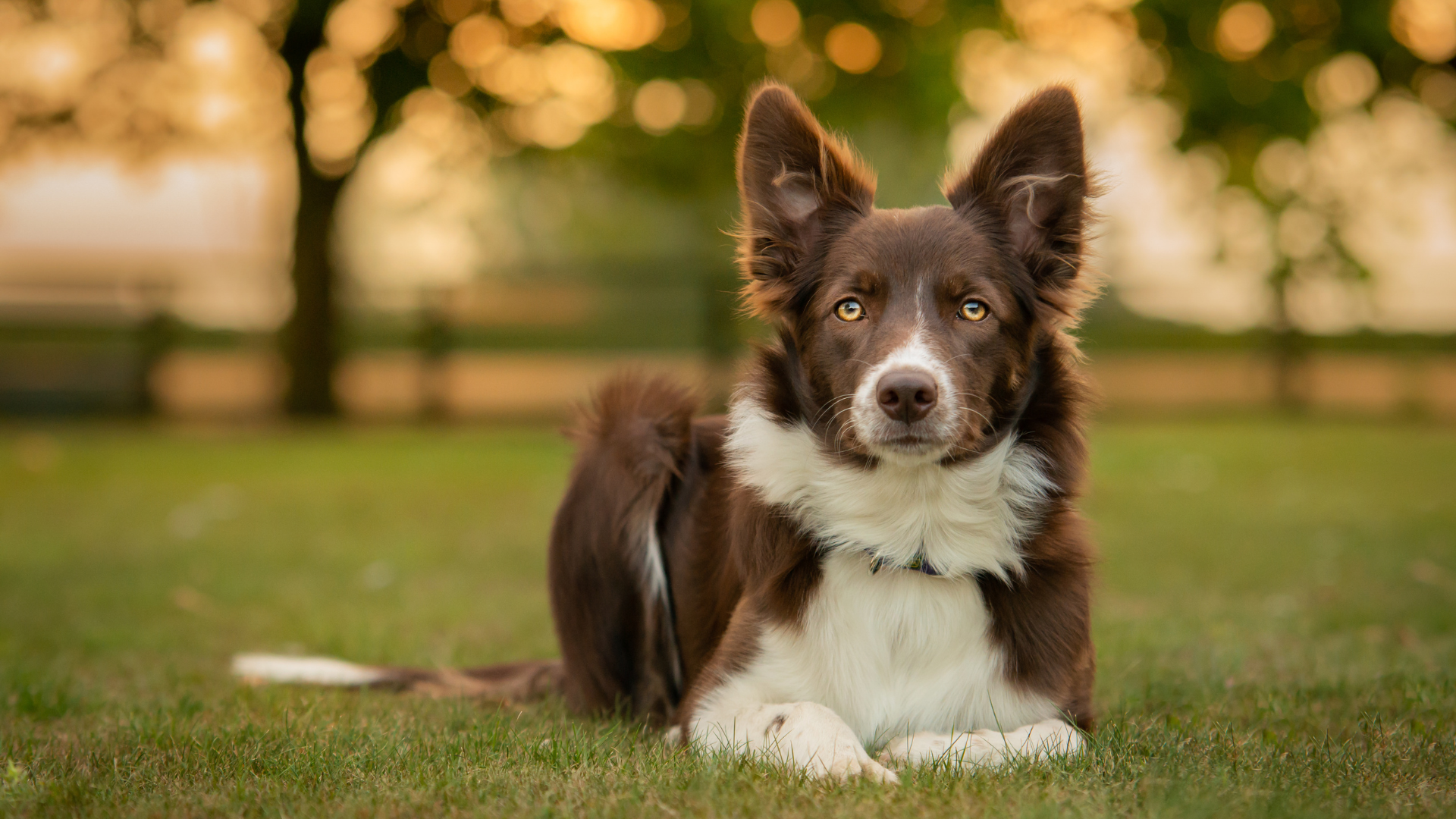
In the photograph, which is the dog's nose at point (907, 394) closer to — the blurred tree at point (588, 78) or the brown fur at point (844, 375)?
the brown fur at point (844, 375)

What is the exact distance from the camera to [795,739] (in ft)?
11.1

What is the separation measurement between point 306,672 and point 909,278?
3.05 meters

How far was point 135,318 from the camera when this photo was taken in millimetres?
20375

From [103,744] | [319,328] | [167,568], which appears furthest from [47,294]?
[103,744]

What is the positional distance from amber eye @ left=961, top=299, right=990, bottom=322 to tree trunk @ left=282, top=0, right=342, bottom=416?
666 inches

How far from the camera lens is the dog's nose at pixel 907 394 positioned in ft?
11.2

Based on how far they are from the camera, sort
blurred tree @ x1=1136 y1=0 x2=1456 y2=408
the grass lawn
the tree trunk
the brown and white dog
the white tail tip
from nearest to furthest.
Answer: the grass lawn < the brown and white dog < the white tail tip < blurred tree @ x1=1136 y1=0 x2=1456 y2=408 < the tree trunk

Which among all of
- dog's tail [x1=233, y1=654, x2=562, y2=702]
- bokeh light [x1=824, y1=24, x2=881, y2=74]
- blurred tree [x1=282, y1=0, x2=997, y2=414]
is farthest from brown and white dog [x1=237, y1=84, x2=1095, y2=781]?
bokeh light [x1=824, y1=24, x2=881, y2=74]

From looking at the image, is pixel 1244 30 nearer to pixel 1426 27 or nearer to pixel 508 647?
pixel 1426 27

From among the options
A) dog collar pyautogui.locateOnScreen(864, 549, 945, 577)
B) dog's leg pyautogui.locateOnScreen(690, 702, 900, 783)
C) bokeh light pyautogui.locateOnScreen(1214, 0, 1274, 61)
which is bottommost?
dog's leg pyautogui.locateOnScreen(690, 702, 900, 783)

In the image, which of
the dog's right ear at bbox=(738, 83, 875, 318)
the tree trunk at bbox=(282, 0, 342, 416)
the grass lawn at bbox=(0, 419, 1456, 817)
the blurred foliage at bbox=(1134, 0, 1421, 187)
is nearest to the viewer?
the grass lawn at bbox=(0, 419, 1456, 817)

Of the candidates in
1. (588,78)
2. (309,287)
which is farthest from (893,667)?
(309,287)

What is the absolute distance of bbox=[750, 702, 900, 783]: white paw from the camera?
10.6ft

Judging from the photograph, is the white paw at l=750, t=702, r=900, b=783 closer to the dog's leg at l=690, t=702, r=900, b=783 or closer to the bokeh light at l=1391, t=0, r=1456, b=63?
the dog's leg at l=690, t=702, r=900, b=783
